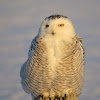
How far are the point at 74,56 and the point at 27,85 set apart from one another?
3.68 feet

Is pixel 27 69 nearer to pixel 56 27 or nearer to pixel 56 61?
pixel 56 61

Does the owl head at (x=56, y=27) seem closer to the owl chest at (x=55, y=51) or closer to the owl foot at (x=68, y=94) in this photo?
the owl chest at (x=55, y=51)

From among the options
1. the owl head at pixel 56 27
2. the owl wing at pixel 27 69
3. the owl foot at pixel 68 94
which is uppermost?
the owl head at pixel 56 27

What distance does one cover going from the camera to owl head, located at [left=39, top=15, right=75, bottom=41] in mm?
5008

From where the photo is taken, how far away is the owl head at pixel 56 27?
5.01 metres

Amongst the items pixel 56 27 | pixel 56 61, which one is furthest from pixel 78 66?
pixel 56 27

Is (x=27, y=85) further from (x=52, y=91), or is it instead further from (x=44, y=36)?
(x=44, y=36)

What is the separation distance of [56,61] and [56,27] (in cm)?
65

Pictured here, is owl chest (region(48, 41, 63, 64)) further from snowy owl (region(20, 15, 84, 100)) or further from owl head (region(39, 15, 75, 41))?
owl head (region(39, 15, 75, 41))

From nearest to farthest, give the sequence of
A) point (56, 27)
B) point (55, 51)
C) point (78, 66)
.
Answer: point (56, 27), point (55, 51), point (78, 66)

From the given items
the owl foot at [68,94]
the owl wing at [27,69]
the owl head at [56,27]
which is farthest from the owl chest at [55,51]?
the owl foot at [68,94]

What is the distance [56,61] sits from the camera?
5.29 m

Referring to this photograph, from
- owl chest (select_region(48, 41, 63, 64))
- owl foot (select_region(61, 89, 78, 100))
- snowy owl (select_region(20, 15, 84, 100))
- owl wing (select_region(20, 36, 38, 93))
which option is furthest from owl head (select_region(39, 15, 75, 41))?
owl foot (select_region(61, 89, 78, 100))

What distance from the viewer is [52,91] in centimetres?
554
